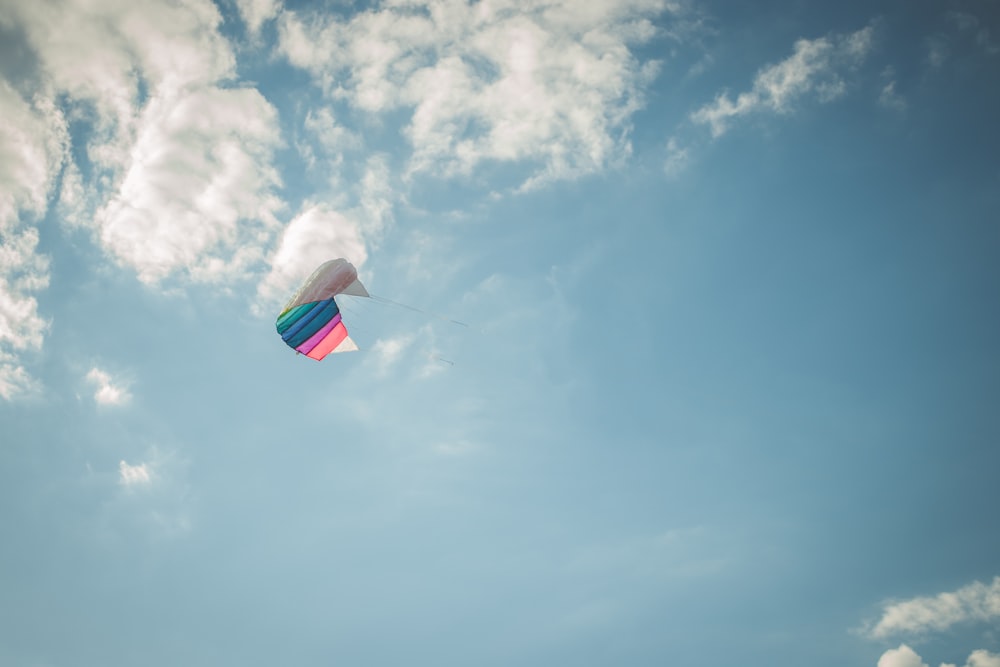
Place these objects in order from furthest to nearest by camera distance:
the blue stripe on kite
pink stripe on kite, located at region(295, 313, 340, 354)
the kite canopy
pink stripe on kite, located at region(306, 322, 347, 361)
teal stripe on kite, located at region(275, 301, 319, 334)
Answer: pink stripe on kite, located at region(306, 322, 347, 361) < pink stripe on kite, located at region(295, 313, 340, 354) < the blue stripe on kite < teal stripe on kite, located at region(275, 301, 319, 334) < the kite canopy

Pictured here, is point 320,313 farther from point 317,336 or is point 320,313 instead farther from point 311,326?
point 317,336

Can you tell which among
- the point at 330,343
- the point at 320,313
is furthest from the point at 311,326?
the point at 330,343

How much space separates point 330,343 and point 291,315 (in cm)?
328

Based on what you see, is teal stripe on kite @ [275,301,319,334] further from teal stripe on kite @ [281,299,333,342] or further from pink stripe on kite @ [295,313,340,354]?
pink stripe on kite @ [295,313,340,354]

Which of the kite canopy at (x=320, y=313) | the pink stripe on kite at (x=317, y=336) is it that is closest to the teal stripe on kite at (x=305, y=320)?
the kite canopy at (x=320, y=313)

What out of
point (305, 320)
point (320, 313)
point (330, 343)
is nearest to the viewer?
point (305, 320)

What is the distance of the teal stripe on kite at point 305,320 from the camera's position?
28.5m

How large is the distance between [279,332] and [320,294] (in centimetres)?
298

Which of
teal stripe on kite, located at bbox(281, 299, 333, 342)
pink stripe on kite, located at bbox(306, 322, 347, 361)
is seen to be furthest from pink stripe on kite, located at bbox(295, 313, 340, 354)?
teal stripe on kite, located at bbox(281, 299, 333, 342)

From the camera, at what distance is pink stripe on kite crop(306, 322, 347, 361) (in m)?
30.4

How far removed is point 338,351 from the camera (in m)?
31.1

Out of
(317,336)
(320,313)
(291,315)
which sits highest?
(320,313)

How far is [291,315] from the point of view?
2806 cm

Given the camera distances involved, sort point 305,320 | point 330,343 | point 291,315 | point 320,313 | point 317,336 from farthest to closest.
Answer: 1. point 330,343
2. point 317,336
3. point 320,313
4. point 305,320
5. point 291,315
